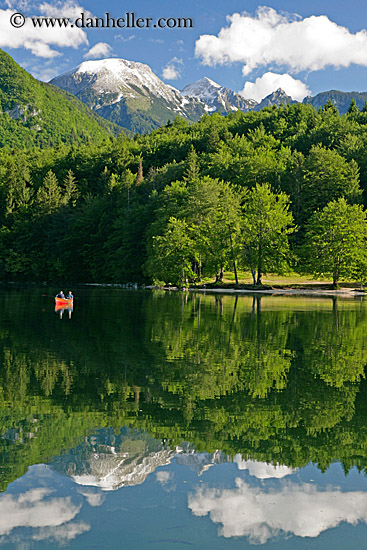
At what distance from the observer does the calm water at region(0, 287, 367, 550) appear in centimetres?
718

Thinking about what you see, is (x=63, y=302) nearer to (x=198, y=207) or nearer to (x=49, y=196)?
(x=198, y=207)

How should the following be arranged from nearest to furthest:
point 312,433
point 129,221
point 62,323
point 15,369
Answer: point 312,433
point 15,369
point 62,323
point 129,221

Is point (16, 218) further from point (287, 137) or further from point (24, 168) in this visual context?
point (287, 137)

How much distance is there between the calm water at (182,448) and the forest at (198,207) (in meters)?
57.3

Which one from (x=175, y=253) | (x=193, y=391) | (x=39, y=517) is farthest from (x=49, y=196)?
(x=39, y=517)

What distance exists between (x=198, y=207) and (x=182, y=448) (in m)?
76.5

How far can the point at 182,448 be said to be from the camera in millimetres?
10031

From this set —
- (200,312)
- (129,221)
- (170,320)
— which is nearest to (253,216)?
(129,221)

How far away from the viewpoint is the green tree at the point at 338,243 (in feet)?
247

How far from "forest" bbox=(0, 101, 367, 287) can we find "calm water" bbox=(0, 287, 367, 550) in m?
57.3

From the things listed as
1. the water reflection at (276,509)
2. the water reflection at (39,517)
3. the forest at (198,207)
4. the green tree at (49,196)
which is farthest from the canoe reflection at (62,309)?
the green tree at (49,196)

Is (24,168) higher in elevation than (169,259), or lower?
higher

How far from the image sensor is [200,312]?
130ft

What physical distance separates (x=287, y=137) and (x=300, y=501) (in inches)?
5409
